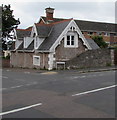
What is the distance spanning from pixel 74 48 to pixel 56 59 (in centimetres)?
297

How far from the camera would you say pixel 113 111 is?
318 inches

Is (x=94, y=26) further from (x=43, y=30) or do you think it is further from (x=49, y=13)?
(x=43, y=30)

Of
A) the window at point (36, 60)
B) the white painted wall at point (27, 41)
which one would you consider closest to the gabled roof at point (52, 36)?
the window at point (36, 60)

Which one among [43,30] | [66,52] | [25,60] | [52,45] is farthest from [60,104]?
[25,60]

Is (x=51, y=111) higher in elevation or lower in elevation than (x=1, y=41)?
lower

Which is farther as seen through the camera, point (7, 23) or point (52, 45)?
point (7, 23)

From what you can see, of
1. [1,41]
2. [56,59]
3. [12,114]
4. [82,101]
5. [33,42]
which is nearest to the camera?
[12,114]

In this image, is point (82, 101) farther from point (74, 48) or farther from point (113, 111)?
point (74, 48)

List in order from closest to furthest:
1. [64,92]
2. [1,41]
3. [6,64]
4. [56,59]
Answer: [64,92]
[56,59]
[6,64]
[1,41]

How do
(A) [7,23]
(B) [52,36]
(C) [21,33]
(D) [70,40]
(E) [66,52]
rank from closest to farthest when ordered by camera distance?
(E) [66,52] → (D) [70,40] → (B) [52,36] → (C) [21,33] → (A) [7,23]

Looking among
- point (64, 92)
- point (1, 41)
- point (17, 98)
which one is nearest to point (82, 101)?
point (64, 92)

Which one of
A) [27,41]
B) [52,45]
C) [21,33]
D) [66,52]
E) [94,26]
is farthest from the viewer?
[94,26]

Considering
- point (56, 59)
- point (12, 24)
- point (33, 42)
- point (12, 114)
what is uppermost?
point (12, 24)

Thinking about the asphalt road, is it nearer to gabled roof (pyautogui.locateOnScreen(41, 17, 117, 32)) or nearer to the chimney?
the chimney
